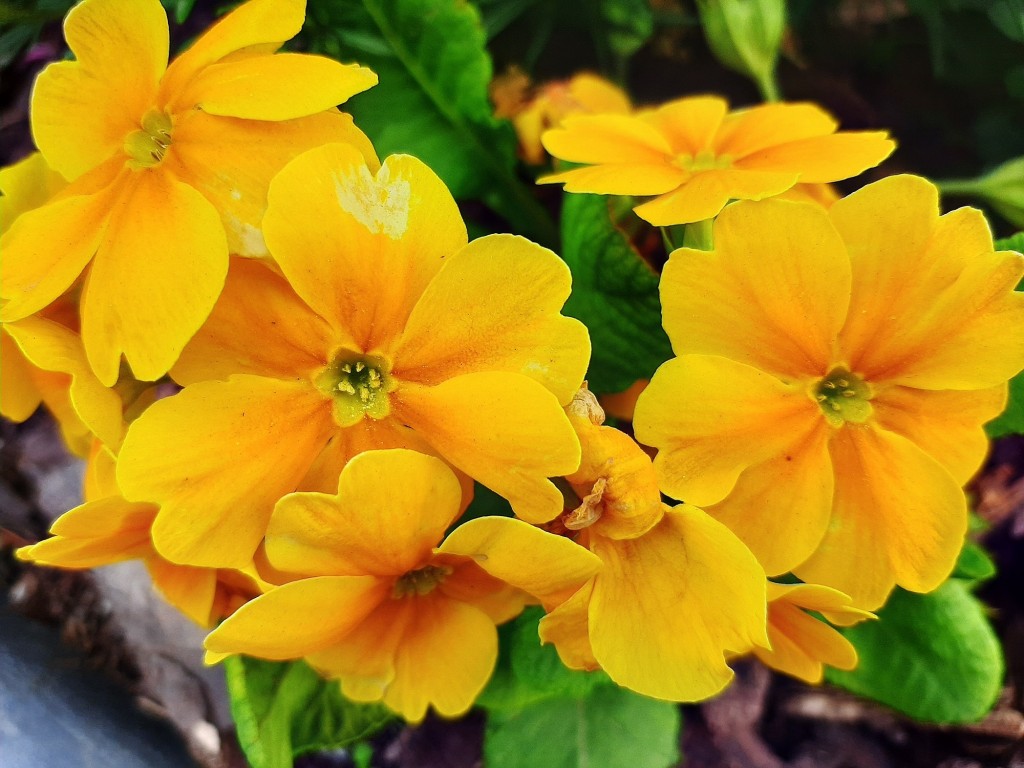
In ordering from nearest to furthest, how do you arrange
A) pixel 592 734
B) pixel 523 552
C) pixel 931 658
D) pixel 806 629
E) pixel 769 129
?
pixel 523 552 → pixel 806 629 → pixel 769 129 → pixel 931 658 → pixel 592 734

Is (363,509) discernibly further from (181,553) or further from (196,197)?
(196,197)

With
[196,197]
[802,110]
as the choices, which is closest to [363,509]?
[196,197]

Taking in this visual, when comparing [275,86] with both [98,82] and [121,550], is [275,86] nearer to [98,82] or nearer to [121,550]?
[98,82]

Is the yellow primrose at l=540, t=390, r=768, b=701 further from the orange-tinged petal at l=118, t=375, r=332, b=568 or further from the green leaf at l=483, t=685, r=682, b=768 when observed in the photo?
the green leaf at l=483, t=685, r=682, b=768

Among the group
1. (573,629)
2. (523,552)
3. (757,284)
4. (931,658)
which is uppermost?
(757,284)

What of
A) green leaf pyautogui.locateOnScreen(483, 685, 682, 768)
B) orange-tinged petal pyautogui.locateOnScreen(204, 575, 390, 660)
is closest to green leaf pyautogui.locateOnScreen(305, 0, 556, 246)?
orange-tinged petal pyautogui.locateOnScreen(204, 575, 390, 660)

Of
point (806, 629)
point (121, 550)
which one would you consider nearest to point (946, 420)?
point (806, 629)

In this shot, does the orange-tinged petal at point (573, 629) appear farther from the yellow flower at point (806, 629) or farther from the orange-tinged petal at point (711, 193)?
the orange-tinged petal at point (711, 193)

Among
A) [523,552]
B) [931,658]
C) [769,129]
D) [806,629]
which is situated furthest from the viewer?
[931,658]
